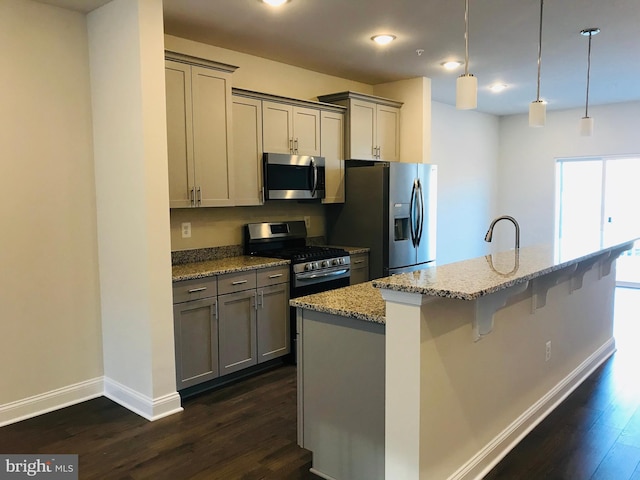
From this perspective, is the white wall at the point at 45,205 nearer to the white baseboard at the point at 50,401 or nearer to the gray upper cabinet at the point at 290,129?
the white baseboard at the point at 50,401

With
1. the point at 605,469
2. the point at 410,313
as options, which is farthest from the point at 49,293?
the point at 605,469

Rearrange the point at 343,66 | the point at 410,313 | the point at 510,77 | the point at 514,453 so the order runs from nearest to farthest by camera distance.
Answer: the point at 410,313 < the point at 514,453 < the point at 343,66 < the point at 510,77

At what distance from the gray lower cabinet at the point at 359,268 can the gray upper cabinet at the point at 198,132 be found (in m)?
1.34

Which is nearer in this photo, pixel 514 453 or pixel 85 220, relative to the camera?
pixel 514 453

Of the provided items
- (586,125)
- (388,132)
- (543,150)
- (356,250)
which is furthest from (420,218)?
(543,150)

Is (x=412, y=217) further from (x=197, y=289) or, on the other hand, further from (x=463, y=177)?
(x=463, y=177)

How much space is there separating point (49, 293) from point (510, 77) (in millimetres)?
4744

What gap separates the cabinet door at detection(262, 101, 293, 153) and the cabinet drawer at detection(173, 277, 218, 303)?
4.23 feet

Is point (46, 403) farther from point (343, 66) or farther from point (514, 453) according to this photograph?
point (343, 66)

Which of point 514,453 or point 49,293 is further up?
point 49,293

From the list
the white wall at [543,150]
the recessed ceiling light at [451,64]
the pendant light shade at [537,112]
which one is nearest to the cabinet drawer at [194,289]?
the pendant light shade at [537,112]

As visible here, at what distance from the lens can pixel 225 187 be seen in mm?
3838

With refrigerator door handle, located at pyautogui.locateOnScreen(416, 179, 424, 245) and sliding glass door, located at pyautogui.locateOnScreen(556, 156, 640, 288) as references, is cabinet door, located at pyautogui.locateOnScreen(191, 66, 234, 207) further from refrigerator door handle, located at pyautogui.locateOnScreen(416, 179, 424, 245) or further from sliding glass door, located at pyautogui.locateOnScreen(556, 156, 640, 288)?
sliding glass door, located at pyautogui.locateOnScreen(556, 156, 640, 288)

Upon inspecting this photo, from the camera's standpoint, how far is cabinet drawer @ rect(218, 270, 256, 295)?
3562 mm
